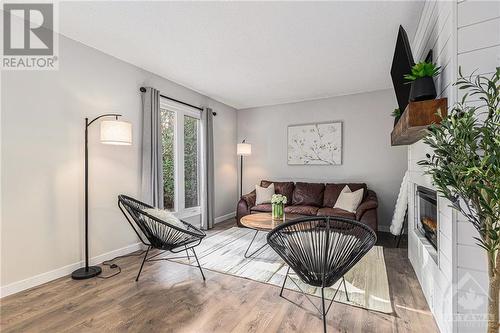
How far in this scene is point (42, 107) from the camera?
2525mm

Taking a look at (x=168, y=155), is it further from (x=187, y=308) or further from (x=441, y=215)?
(x=441, y=215)

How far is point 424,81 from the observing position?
170 centimetres

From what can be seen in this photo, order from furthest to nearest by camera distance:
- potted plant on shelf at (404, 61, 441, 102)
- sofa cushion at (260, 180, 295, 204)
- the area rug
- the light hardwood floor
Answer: sofa cushion at (260, 180, 295, 204) < the area rug < the light hardwood floor < potted plant on shelf at (404, 61, 441, 102)

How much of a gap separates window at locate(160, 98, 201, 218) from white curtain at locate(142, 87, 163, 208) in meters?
0.35

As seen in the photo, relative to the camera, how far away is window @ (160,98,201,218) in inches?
163

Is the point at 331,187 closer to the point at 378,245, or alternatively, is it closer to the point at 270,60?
the point at 378,245

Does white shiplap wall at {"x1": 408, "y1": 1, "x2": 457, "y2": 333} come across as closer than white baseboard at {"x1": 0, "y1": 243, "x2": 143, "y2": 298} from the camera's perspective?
Yes

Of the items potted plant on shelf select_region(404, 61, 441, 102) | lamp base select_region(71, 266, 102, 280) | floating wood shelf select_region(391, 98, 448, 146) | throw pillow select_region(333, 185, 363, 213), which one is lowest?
lamp base select_region(71, 266, 102, 280)

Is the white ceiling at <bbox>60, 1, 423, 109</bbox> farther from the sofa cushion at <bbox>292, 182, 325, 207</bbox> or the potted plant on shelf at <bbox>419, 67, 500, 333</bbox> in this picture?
the sofa cushion at <bbox>292, 182, 325, 207</bbox>

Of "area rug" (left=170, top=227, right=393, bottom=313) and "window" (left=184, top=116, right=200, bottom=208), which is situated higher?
"window" (left=184, top=116, right=200, bottom=208)

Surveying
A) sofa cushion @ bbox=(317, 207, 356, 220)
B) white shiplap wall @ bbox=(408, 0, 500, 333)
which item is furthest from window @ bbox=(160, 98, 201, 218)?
white shiplap wall @ bbox=(408, 0, 500, 333)

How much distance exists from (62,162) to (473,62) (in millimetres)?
3654

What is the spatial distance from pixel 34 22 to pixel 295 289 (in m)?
3.72

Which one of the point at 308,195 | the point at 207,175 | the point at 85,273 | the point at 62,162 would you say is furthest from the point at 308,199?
the point at 62,162
